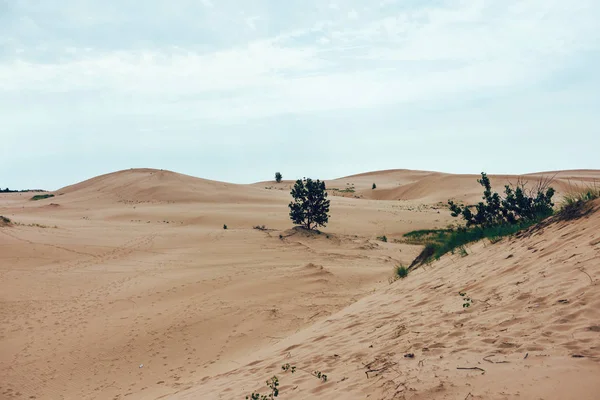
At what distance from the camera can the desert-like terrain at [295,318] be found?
3725 mm

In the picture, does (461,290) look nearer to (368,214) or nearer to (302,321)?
(302,321)

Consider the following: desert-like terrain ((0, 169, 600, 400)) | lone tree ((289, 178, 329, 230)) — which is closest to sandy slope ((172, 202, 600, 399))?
desert-like terrain ((0, 169, 600, 400))

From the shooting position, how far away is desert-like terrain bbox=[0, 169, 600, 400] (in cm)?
372

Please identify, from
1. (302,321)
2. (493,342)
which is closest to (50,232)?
(302,321)

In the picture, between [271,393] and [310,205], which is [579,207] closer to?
[271,393]

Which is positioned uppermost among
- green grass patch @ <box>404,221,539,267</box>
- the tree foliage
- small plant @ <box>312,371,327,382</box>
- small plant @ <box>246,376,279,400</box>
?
the tree foliage

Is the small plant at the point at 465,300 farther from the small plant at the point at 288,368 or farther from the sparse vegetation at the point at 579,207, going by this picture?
the sparse vegetation at the point at 579,207

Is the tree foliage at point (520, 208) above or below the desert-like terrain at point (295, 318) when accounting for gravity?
above

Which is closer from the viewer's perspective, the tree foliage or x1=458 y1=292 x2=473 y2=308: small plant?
x1=458 y1=292 x2=473 y2=308: small plant

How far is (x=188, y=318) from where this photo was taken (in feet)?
29.8

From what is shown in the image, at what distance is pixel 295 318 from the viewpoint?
8.68m

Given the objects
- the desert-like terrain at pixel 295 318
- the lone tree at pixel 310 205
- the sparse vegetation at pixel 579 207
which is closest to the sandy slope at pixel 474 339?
the desert-like terrain at pixel 295 318

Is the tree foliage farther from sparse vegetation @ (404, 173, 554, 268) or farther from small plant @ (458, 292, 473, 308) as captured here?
small plant @ (458, 292, 473, 308)

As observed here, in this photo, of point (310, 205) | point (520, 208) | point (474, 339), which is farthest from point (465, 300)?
point (310, 205)
